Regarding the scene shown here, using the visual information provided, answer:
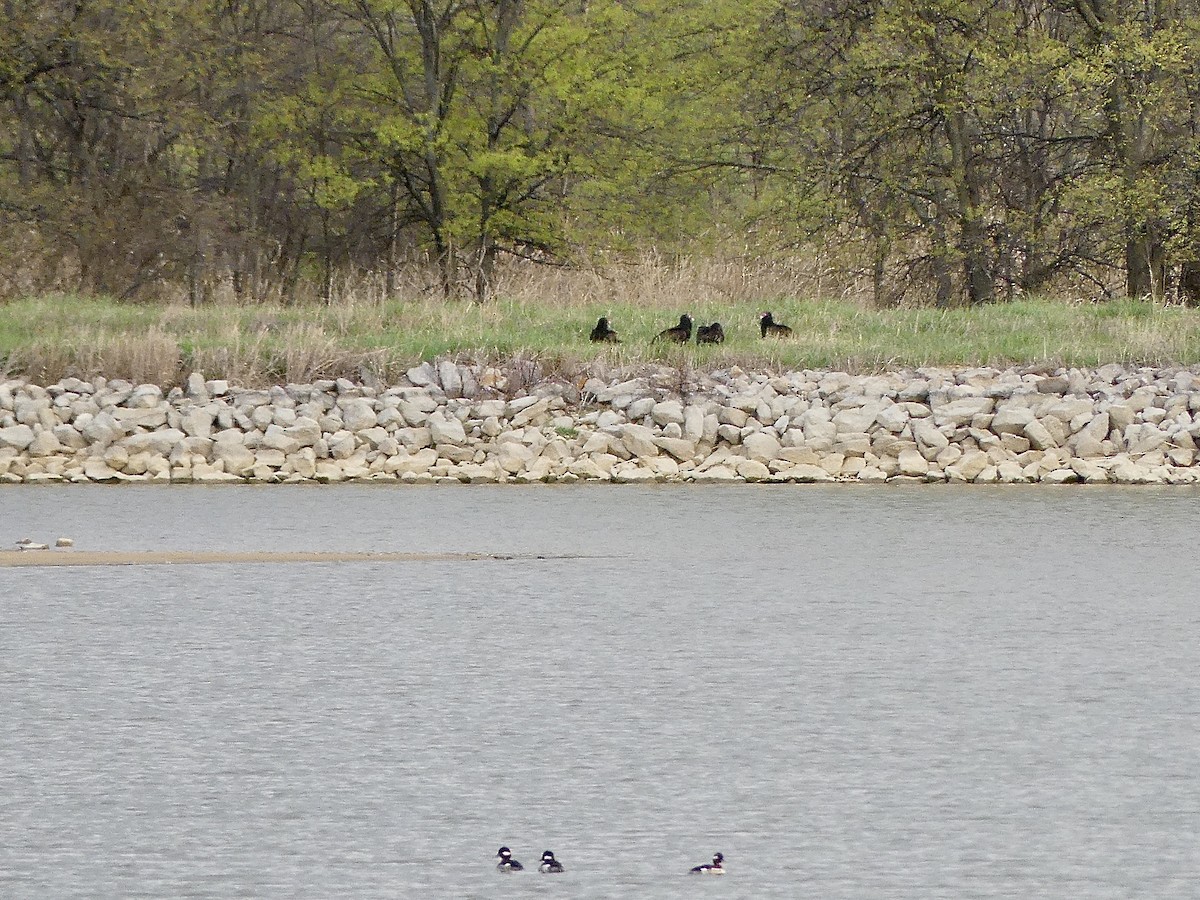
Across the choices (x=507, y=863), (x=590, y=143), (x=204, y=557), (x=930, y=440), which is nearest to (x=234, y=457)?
(x=204, y=557)

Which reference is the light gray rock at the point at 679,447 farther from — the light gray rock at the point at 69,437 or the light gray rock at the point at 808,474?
the light gray rock at the point at 69,437

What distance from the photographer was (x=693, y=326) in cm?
2297

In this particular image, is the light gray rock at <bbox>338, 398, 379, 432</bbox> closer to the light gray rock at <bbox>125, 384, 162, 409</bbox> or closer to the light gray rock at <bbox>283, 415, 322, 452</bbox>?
the light gray rock at <bbox>283, 415, 322, 452</bbox>

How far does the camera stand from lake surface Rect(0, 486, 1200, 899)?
660cm

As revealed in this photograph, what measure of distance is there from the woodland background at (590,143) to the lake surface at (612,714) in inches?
532

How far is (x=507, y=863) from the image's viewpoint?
650cm

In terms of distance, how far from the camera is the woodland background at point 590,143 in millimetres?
27469

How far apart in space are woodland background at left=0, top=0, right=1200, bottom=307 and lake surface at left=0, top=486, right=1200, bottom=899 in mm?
13504

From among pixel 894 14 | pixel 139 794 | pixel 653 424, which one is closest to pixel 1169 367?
pixel 653 424

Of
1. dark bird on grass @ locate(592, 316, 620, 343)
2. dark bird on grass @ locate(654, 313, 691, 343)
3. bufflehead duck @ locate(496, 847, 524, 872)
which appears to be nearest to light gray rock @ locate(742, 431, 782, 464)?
dark bird on grass @ locate(654, 313, 691, 343)

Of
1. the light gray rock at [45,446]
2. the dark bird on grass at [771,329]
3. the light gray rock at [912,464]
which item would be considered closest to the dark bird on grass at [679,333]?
the dark bird on grass at [771,329]

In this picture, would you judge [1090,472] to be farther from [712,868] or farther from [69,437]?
[712,868]

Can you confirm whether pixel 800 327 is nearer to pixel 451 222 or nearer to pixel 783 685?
pixel 451 222

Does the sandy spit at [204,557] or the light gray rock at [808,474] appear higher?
the sandy spit at [204,557]
